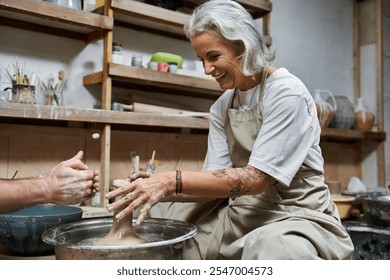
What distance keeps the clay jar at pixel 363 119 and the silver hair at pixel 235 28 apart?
9.28 ft

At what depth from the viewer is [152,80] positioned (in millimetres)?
2650

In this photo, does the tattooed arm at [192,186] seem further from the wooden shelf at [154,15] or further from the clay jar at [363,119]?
the clay jar at [363,119]

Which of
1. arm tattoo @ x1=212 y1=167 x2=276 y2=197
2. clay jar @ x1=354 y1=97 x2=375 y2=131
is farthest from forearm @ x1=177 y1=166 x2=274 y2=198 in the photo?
clay jar @ x1=354 y1=97 x2=375 y2=131

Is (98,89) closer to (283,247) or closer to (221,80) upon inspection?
(221,80)

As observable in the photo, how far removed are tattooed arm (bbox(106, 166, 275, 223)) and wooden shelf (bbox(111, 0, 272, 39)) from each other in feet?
4.93

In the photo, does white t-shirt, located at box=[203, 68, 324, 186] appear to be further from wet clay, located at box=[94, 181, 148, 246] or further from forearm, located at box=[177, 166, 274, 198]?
wet clay, located at box=[94, 181, 148, 246]

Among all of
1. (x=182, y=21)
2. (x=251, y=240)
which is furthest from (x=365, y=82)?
(x=251, y=240)

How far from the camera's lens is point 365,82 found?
180 inches

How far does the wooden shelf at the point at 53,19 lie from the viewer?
2.15 meters

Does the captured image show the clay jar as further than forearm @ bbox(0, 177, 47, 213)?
Yes

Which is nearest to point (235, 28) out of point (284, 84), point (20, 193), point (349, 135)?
point (284, 84)

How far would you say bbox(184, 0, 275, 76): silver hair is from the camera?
1570 mm

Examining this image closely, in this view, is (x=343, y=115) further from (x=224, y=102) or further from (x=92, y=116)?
(x=92, y=116)
